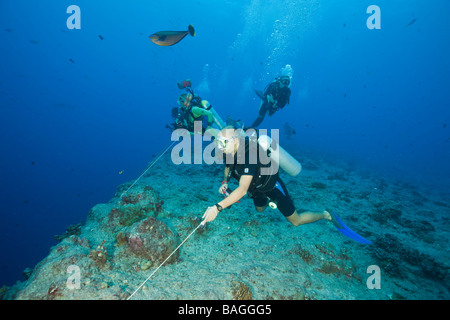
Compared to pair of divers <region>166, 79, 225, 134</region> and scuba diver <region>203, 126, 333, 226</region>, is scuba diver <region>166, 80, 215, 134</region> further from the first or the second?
scuba diver <region>203, 126, 333, 226</region>

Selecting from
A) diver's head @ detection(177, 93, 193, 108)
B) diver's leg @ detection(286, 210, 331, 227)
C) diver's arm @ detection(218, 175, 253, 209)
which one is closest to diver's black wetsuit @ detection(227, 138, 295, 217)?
diver's arm @ detection(218, 175, 253, 209)

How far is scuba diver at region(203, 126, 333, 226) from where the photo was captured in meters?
3.30

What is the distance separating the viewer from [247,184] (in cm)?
338

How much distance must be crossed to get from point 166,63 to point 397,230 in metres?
209

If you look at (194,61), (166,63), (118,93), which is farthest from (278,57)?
(118,93)

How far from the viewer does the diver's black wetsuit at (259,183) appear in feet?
11.3

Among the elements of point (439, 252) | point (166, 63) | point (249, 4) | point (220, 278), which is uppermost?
point (166, 63)

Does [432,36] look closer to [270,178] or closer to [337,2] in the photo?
[337,2]

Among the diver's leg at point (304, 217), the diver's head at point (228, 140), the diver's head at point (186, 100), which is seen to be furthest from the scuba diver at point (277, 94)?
the diver's head at point (228, 140)

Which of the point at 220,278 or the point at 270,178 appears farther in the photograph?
the point at 270,178

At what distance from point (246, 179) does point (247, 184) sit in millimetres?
97

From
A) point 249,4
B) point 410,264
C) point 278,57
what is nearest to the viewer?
point 410,264

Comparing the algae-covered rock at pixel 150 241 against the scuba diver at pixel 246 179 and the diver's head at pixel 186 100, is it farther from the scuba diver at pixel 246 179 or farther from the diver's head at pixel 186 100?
the diver's head at pixel 186 100

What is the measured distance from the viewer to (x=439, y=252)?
551 cm
